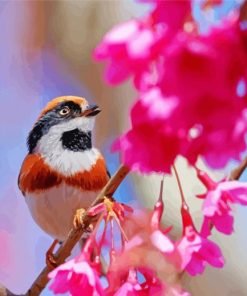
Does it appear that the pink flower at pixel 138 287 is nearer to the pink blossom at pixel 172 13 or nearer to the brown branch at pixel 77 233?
the brown branch at pixel 77 233

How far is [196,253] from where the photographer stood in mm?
648

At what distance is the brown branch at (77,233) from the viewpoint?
54 cm

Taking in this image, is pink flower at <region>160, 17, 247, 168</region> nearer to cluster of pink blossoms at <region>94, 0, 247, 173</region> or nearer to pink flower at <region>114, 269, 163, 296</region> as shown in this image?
cluster of pink blossoms at <region>94, 0, 247, 173</region>

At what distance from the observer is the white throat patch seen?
1516mm

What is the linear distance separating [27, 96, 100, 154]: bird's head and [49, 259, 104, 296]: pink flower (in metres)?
0.84

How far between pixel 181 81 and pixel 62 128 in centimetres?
125

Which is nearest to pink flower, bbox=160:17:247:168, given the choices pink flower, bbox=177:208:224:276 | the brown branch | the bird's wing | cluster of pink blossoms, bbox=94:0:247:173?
cluster of pink blossoms, bbox=94:0:247:173

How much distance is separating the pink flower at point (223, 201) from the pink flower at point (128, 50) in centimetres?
25

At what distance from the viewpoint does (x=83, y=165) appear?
152cm

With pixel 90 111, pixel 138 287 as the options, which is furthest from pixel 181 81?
pixel 90 111

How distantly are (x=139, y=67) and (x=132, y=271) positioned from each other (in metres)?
0.38

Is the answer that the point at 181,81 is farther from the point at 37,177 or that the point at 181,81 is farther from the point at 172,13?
the point at 37,177

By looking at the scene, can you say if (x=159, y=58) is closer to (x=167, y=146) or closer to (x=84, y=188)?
(x=167, y=146)

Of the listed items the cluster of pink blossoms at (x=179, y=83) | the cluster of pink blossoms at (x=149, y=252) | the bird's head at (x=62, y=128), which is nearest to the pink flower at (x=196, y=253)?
the cluster of pink blossoms at (x=149, y=252)
